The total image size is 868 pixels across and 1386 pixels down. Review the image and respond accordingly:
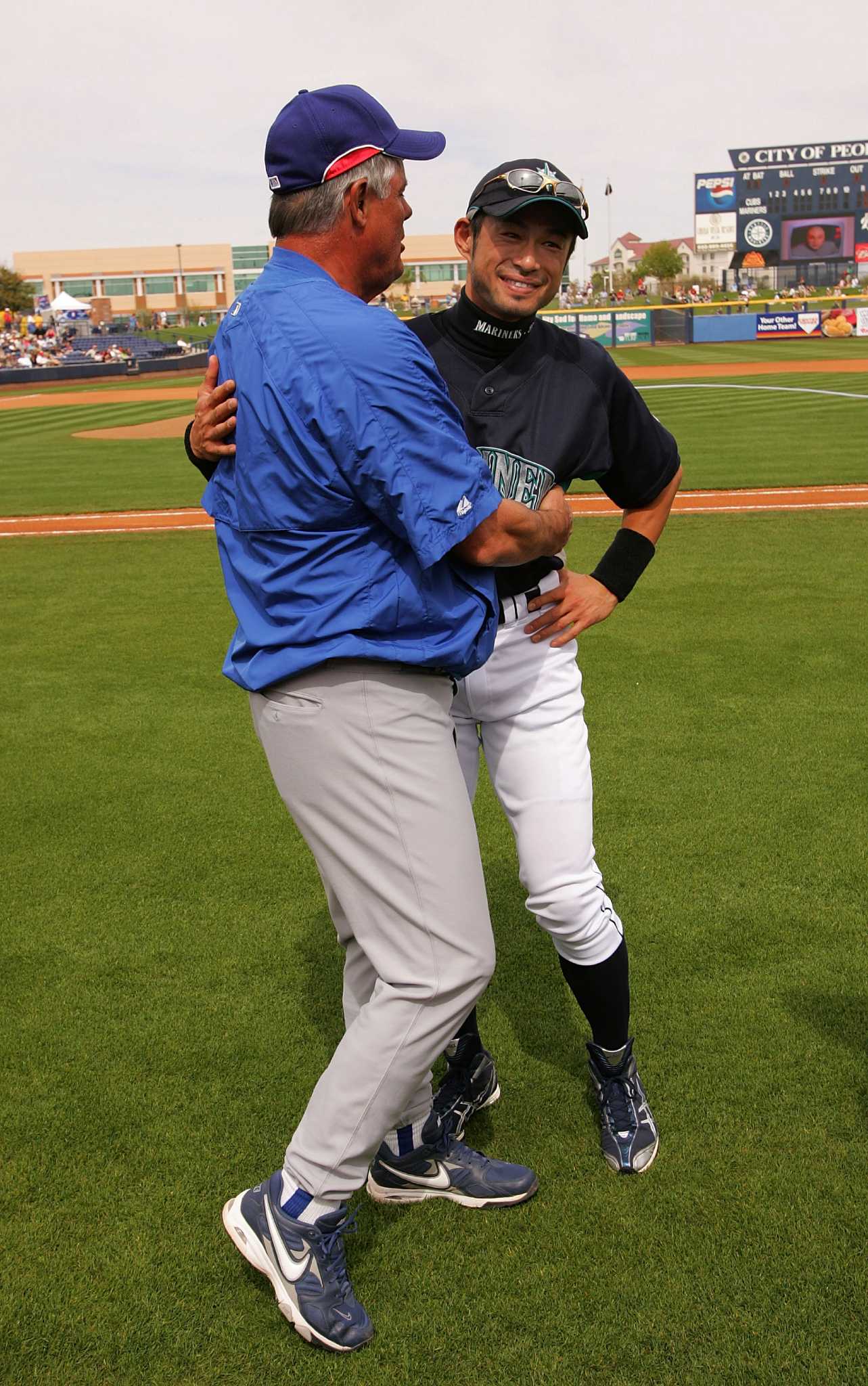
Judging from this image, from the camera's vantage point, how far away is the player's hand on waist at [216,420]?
215cm

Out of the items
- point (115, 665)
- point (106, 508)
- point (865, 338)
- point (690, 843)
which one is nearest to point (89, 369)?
point (865, 338)

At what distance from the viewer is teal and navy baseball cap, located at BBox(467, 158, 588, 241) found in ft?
8.75

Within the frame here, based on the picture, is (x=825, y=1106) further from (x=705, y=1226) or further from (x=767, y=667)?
(x=767, y=667)

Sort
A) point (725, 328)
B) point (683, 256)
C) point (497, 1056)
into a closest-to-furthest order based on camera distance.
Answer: point (497, 1056) < point (725, 328) < point (683, 256)

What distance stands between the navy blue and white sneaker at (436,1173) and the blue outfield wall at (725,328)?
45184 millimetres

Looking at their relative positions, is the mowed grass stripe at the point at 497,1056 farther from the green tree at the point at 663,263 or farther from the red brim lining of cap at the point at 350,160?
the green tree at the point at 663,263

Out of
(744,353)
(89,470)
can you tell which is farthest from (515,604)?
(744,353)

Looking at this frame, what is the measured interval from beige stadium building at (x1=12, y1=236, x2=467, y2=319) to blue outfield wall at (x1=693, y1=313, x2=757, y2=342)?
77.4 meters

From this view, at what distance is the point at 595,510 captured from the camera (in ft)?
38.5

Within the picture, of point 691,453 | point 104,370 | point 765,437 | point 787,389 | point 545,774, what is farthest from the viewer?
point 104,370

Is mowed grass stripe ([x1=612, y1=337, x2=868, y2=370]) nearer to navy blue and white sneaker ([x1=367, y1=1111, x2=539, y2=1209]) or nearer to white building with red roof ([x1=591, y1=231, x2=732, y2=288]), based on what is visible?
navy blue and white sneaker ([x1=367, y1=1111, x2=539, y2=1209])

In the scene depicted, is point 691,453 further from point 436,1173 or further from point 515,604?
point 436,1173

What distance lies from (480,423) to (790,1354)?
2.05 meters

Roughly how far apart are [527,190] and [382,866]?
157 centimetres
